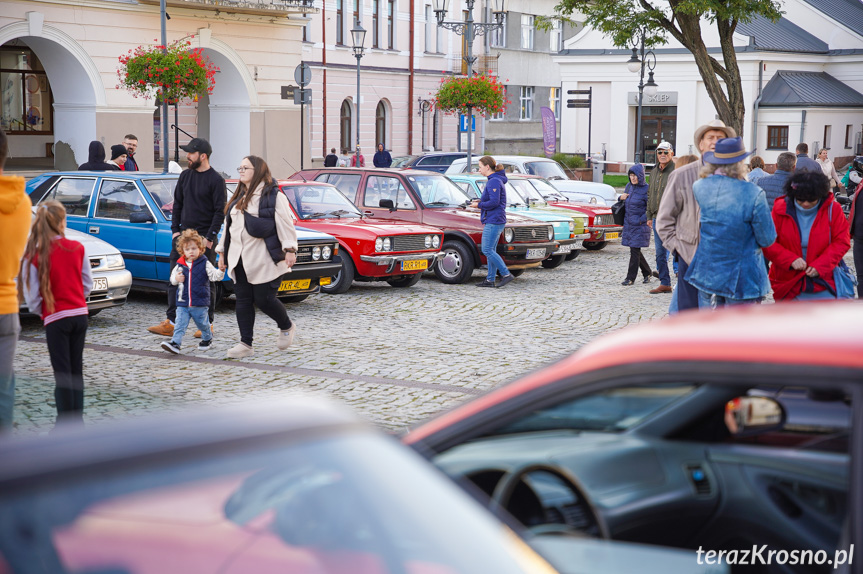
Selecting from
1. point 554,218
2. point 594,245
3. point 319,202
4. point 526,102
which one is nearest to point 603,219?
point 594,245

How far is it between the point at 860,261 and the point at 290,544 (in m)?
9.51

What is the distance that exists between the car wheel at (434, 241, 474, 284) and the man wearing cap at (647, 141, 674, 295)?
2652 millimetres

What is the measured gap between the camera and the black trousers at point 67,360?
6.19 m

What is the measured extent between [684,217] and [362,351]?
10.9ft

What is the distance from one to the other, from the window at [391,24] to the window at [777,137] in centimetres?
1898

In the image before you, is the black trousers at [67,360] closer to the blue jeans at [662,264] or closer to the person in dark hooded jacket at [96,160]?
the person in dark hooded jacket at [96,160]

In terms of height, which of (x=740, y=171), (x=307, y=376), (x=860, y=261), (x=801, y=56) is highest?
(x=801, y=56)

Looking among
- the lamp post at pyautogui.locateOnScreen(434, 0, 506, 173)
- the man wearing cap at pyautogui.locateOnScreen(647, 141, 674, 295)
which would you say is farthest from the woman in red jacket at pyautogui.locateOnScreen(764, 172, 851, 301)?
the lamp post at pyautogui.locateOnScreen(434, 0, 506, 173)

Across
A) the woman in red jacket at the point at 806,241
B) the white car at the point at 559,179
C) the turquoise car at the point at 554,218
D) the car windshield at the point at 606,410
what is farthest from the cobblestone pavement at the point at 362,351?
the white car at the point at 559,179

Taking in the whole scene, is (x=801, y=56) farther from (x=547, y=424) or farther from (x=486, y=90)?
(x=547, y=424)

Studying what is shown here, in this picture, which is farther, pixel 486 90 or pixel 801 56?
pixel 801 56

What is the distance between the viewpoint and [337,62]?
42.5m

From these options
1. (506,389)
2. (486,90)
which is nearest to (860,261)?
(506,389)

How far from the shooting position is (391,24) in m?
46.1
